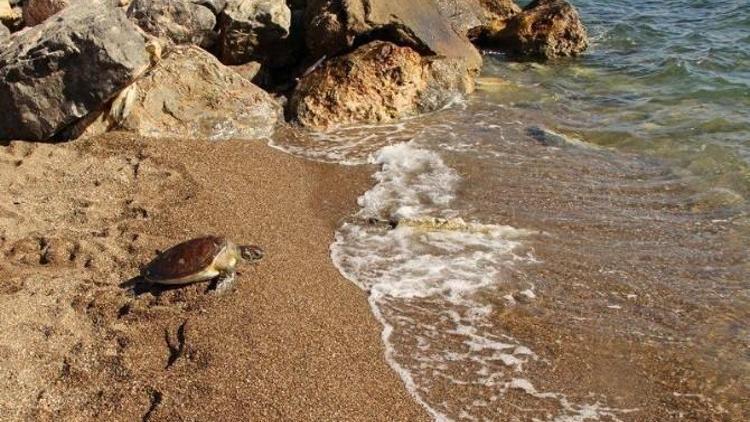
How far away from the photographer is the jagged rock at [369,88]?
336 inches

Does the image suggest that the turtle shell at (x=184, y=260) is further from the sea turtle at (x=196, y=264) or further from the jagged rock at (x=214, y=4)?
the jagged rock at (x=214, y=4)

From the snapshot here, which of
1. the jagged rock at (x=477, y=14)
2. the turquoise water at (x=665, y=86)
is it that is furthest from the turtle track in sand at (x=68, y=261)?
the jagged rock at (x=477, y=14)

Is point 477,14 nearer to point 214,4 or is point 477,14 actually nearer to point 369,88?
point 369,88

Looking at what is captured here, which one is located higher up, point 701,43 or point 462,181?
point 701,43

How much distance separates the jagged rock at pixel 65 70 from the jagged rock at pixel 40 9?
7.77 feet

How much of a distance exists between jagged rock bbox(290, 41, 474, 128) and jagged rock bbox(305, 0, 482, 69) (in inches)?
6.8

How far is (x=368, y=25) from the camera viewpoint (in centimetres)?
872

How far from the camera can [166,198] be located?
20.0 feet

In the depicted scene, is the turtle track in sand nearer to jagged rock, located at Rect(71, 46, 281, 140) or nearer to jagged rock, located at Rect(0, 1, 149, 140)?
jagged rock, located at Rect(0, 1, 149, 140)

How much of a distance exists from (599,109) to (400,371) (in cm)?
655

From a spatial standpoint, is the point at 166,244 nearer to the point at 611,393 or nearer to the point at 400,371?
the point at 400,371

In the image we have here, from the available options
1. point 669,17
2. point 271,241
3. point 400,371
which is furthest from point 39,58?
point 669,17

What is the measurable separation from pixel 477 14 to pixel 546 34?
1628 mm

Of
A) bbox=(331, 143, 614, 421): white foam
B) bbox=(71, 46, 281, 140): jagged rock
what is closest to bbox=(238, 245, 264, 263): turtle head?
bbox=(331, 143, 614, 421): white foam
